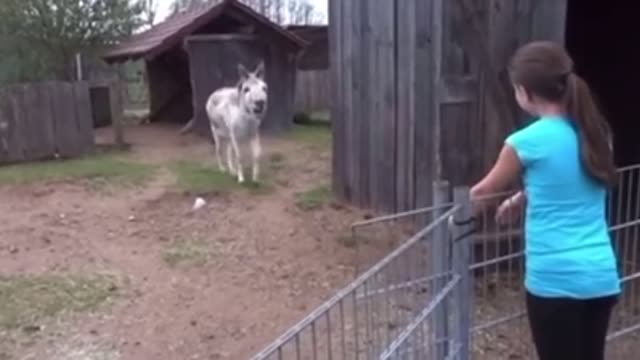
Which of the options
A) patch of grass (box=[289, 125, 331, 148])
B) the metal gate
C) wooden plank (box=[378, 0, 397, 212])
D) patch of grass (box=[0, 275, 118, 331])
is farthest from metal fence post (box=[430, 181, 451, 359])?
patch of grass (box=[289, 125, 331, 148])

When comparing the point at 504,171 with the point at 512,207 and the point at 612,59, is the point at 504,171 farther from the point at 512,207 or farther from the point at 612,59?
the point at 612,59

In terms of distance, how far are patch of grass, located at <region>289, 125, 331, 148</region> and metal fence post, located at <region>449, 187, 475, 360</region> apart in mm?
11117

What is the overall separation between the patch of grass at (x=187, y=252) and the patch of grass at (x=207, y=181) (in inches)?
87.8

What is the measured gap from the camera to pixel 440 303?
2.69 m

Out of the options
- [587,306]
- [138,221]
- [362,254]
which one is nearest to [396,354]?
[587,306]

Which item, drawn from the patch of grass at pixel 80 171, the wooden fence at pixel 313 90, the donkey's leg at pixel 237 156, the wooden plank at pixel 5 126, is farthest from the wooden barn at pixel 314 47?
the donkey's leg at pixel 237 156

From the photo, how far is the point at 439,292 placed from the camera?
8.95 ft

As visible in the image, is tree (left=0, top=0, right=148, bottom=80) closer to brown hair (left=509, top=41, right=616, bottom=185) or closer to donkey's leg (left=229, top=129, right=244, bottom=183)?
donkey's leg (left=229, top=129, right=244, bottom=183)

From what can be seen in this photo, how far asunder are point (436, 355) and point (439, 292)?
23 cm

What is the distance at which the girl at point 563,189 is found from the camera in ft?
8.02

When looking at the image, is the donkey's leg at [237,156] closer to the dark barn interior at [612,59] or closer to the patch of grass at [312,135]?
the patch of grass at [312,135]

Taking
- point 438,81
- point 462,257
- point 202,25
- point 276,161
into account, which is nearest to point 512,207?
point 462,257

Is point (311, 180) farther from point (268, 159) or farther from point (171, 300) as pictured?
point (171, 300)

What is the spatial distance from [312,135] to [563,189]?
1328 centimetres
